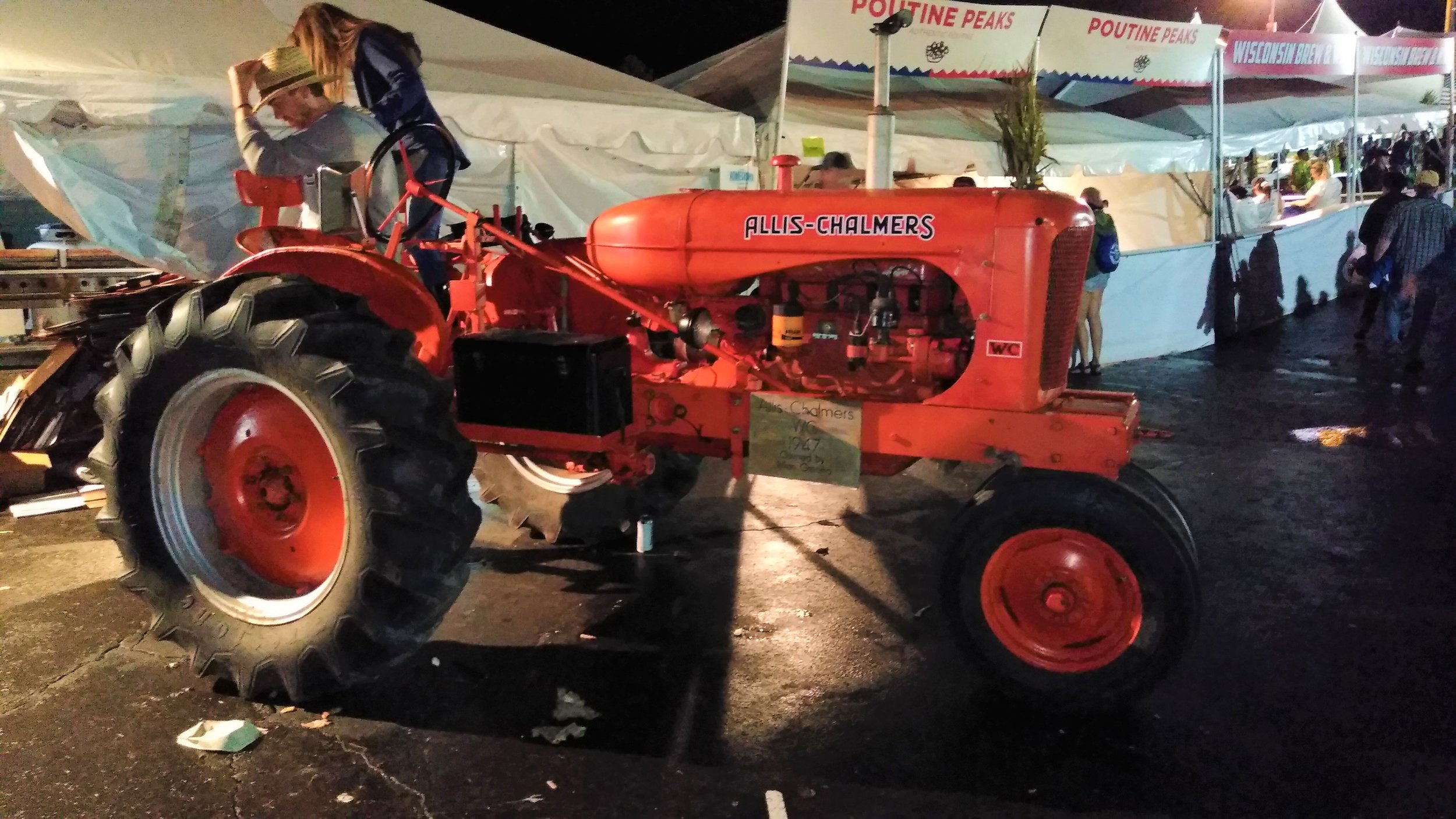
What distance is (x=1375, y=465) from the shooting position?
5.84 m

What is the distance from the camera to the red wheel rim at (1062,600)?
2.90 meters

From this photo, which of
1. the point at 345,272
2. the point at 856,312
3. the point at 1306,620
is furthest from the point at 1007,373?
the point at 345,272

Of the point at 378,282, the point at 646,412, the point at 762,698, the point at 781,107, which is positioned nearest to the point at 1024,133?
the point at 781,107

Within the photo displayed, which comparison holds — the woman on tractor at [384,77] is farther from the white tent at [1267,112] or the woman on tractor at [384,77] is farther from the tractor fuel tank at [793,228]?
the white tent at [1267,112]

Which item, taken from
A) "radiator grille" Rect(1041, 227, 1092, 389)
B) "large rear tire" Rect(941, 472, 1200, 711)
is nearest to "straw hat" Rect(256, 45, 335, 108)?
"radiator grille" Rect(1041, 227, 1092, 389)

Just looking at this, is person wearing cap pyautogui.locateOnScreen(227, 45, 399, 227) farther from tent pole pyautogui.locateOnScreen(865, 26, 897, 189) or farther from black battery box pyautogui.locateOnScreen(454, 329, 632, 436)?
tent pole pyautogui.locateOnScreen(865, 26, 897, 189)

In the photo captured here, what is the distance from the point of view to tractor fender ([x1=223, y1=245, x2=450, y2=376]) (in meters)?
3.38

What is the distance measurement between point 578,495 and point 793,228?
1.84 meters

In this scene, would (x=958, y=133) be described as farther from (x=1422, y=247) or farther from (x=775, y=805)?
(x=775, y=805)

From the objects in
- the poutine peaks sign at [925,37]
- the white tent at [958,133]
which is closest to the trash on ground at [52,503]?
the white tent at [958,133]

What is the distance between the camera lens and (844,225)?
3.11 meters

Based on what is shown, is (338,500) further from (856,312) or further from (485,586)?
(856,312)

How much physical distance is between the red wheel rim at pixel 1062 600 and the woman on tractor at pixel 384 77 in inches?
98.1

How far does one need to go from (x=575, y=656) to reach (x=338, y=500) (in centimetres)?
96
